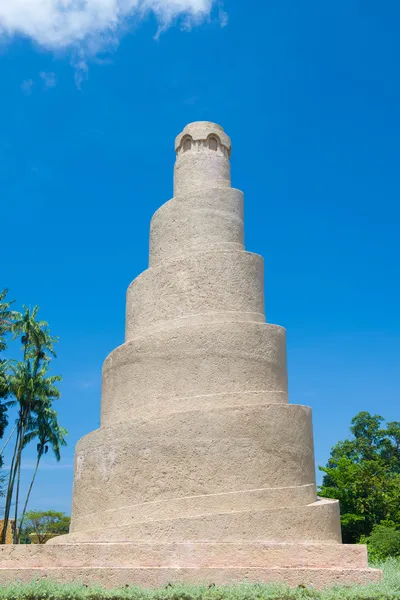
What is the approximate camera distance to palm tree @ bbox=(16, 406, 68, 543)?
30.5m

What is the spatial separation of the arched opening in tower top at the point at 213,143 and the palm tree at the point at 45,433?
64.9 ft

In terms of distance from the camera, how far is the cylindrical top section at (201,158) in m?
14.6

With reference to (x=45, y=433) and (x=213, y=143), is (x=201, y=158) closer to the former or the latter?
(x=213, y=143)

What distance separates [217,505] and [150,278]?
5295 mm

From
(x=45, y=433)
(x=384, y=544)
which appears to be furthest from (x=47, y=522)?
(x=384, y=544)

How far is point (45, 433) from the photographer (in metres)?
31.3

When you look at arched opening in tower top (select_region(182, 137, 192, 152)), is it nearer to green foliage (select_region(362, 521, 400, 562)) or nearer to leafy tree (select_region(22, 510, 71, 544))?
green foliage (select_region(362, 521, 400, 562))

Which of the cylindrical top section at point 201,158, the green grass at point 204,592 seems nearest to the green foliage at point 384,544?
the green grass at point 204,592

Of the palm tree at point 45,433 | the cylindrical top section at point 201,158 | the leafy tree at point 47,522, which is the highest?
the cylindrical top section at point 201,158

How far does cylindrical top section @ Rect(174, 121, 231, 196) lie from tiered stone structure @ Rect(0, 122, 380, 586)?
728mm

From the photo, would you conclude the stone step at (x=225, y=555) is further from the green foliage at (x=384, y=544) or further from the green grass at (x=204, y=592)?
the green foliage at (x=384, y=544)

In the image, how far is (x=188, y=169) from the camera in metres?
14.7

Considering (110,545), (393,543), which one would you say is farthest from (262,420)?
(393,543)

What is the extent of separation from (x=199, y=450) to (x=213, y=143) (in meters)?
8.11
